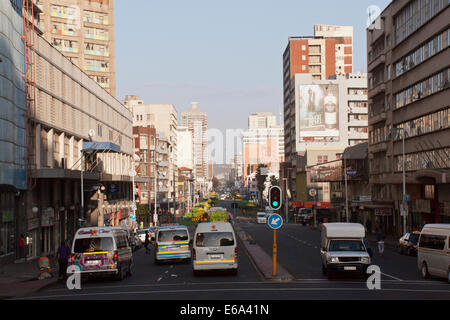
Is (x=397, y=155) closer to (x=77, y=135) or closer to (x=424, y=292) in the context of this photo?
(x=77, y=135)

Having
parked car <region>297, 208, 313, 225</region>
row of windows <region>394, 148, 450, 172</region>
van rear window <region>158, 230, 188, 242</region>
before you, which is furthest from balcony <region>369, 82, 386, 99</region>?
van rear window <region>158, 230, 188, 242</region>

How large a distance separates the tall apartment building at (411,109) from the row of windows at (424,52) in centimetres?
9

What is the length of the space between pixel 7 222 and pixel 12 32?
12675mm

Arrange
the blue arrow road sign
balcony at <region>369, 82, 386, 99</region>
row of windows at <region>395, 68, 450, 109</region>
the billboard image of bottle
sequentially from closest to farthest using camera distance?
the blue arrow road sign, row of windows at <region>395, 68, 450, 109</region>, balcony at <region>369, 82, 386, 99</region>, the billboard image of bottle

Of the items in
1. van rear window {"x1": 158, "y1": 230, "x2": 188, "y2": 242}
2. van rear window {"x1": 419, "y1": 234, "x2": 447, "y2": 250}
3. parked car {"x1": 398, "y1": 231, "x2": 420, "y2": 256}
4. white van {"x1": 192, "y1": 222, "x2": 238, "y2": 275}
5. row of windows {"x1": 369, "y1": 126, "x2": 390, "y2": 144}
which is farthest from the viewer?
row of windows {"x1": 369, "y1": 126, "x2": 390, "y2": 144}

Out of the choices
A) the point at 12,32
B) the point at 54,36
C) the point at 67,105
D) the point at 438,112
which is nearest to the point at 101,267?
the point at 12,32

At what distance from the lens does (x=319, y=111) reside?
143 metres

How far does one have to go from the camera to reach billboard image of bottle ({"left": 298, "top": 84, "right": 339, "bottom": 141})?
463 ft

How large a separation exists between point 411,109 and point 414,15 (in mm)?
9707

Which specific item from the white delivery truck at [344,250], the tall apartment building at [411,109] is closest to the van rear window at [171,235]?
the white delivery truck at [344,250]

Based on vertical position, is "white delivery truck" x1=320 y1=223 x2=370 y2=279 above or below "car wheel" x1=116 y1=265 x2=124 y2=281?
above

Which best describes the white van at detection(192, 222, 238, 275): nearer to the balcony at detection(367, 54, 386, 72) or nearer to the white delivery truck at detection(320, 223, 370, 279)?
the white delivery truck at detection(320, 223, 370, 279)

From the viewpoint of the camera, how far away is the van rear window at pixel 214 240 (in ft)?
94.2

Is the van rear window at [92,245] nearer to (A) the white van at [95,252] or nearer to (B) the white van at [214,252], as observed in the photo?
(A) the white van at [95,252]
